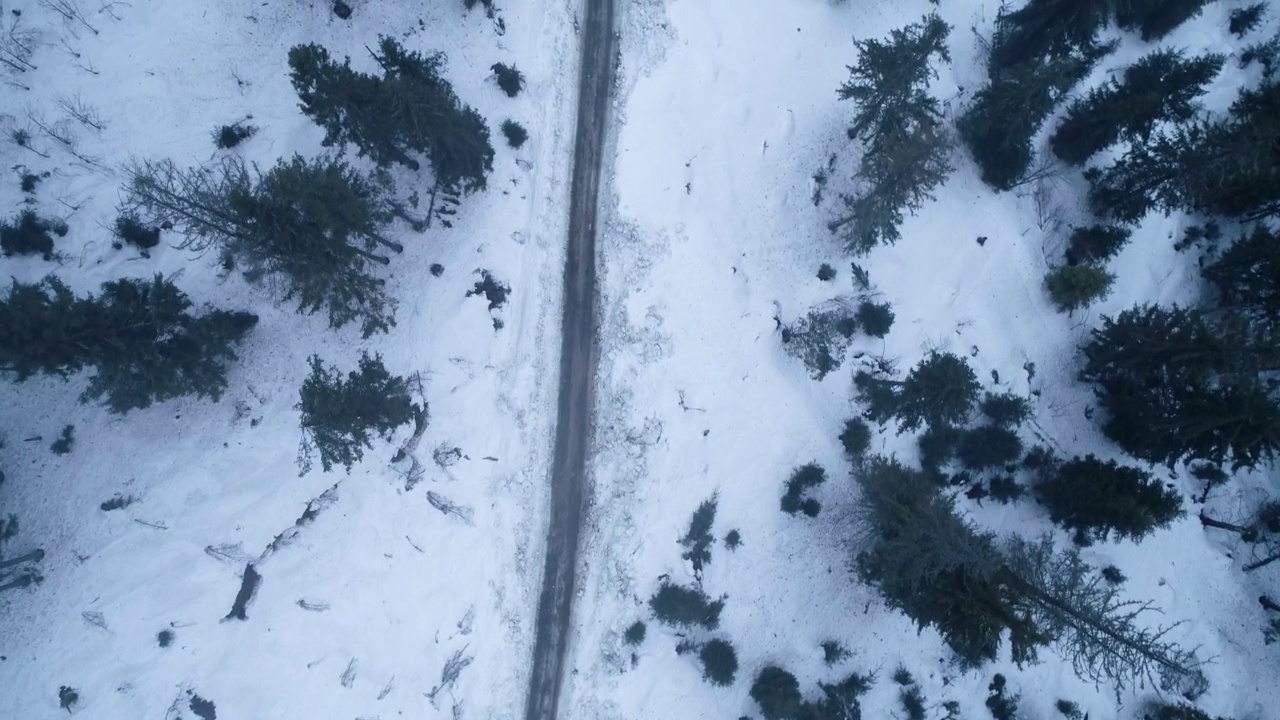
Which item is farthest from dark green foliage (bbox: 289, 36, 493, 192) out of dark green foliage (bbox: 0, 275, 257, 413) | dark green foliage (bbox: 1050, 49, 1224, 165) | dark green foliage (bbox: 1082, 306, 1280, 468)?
dark green foliage (bbox: 1082, 306, 1280, 468)

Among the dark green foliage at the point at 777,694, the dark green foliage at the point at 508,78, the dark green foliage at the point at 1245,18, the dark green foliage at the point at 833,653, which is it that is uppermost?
the dark green foliage at the point at 1245,18

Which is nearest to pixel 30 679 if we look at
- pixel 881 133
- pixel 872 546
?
pixel 872 546

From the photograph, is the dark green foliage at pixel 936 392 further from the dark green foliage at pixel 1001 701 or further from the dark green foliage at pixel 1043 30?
the dark green foliage at pixel 1043 30

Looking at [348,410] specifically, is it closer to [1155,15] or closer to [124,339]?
[124,339]

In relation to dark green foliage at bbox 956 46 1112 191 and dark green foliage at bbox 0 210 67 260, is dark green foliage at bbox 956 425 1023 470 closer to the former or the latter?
dark green foliage at bbox 956 46 1112 191

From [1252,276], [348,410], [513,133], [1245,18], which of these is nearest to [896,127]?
[513,133]

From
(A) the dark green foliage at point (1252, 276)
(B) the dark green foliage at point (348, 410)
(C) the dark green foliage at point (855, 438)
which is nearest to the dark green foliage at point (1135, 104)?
(A) the dark green foliage at point (1252, 276)
